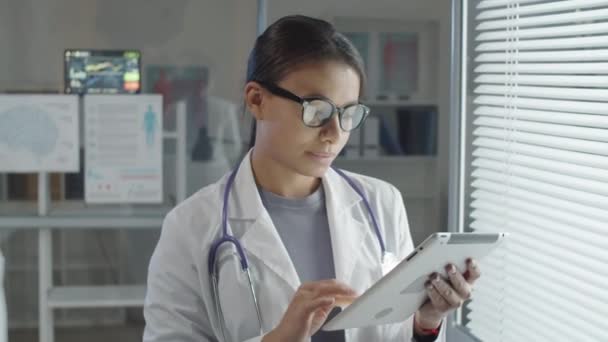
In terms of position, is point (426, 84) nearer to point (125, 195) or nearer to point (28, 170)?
point (125, 195)

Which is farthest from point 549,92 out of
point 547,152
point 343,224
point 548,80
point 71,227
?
point 71,227

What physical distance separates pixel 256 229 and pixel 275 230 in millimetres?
36

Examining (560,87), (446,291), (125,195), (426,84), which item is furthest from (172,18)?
(446,291)

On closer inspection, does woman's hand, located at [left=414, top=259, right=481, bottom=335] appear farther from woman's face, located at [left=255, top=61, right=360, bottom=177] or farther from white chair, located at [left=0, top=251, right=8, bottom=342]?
white chair, located at [left=0, top=251, right=8, bottom=342]

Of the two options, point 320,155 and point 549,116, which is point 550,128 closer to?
point 549,116

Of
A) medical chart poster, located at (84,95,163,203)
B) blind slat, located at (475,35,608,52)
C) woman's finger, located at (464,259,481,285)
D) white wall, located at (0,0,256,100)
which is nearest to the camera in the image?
woman's finger, located at (464,259,481,285)

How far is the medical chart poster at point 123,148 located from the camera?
313cm

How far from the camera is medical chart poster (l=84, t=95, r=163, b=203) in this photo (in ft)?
10.3

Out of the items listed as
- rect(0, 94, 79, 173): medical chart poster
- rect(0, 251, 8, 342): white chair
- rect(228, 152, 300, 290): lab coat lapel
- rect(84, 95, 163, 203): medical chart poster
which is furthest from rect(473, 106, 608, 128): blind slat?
rect(0, 251, 8, 342): white chair

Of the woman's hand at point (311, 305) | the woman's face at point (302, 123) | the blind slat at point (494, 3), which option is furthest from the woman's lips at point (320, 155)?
the blind slat at point (494, 3)

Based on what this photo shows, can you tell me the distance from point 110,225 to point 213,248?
5.54 feet

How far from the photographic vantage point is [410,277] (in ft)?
4.57

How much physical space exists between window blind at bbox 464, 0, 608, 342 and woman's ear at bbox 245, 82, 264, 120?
0.74 m

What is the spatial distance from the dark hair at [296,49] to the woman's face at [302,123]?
0.05 feet
